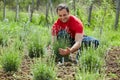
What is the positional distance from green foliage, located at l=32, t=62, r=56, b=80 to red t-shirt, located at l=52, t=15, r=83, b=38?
142cm

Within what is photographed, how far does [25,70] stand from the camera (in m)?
4.98

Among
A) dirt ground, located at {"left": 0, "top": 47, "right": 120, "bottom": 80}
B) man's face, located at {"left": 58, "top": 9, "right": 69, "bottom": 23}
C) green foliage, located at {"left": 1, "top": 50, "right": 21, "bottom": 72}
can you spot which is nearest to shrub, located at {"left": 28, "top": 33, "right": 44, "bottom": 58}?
dirt ground, located at {"left": 0, "top": 47, "right": 120, "bottom": 80}

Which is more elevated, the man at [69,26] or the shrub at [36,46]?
the man at [69,26]

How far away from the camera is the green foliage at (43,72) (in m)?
4.26

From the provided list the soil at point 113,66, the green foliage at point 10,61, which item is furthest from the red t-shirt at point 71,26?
the green foliage at point 10,61

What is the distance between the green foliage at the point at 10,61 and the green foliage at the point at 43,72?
2.27 feet

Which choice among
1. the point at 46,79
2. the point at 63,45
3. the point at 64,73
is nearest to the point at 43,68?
the point at 46,79

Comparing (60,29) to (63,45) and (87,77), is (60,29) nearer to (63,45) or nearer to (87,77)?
(63,45)

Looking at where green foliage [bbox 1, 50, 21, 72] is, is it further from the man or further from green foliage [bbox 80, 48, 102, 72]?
green foliage [bbox 80, 48, 102, 72]

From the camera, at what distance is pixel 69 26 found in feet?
18.7

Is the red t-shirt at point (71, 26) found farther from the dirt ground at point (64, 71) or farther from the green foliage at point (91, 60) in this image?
the green foliage at point (91, 60)

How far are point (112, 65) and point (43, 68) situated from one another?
1.67 m

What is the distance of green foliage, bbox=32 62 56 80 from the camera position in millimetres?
4258

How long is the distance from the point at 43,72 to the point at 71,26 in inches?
62.8
